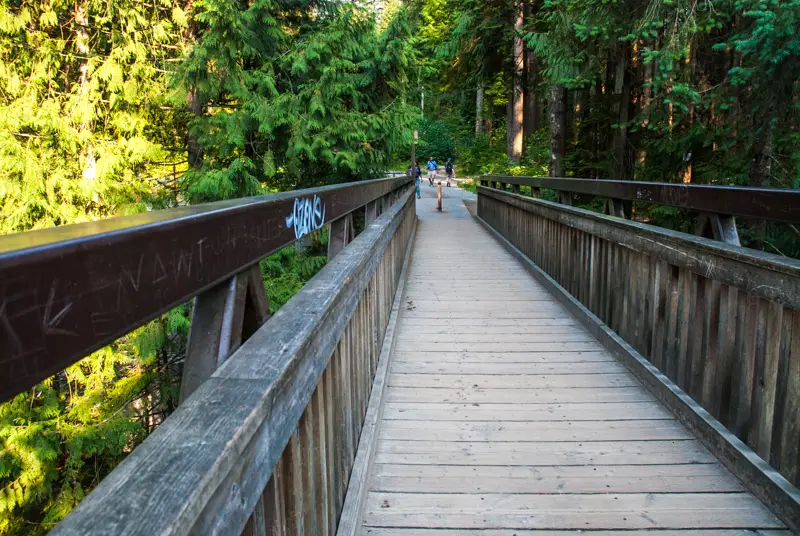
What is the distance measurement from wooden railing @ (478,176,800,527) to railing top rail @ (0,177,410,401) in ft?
7.39

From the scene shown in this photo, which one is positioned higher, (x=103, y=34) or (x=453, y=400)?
(x=103, y=34)

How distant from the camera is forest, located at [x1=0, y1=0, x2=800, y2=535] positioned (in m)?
7.58

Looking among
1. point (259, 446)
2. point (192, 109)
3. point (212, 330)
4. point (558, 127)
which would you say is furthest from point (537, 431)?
point (558, 127)

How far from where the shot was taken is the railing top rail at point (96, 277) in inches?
28.8

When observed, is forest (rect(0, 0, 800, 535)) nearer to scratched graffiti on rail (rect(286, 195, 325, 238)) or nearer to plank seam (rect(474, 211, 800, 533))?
plank seam (rect(474, 211, 800, 533))

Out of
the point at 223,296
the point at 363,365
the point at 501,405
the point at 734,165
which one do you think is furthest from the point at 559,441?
the point at 734,165

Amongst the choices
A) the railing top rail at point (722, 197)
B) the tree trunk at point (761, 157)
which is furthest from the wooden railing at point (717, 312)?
the tree trunk at point (761, 157)

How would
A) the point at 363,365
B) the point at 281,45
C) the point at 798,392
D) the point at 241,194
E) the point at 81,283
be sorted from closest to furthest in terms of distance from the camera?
the point at 81,283
the point at 798,392
the point at 363,365
the point at 241,194
the point at 281,45

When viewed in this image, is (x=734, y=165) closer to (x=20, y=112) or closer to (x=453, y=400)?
(x=453, y=400)

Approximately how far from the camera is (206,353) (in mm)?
1447

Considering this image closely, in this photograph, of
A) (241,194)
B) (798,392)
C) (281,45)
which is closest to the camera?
(798,392)

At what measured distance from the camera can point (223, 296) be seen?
154 centimetres

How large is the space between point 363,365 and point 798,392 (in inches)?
76.1

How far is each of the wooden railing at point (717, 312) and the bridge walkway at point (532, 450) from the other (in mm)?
251
